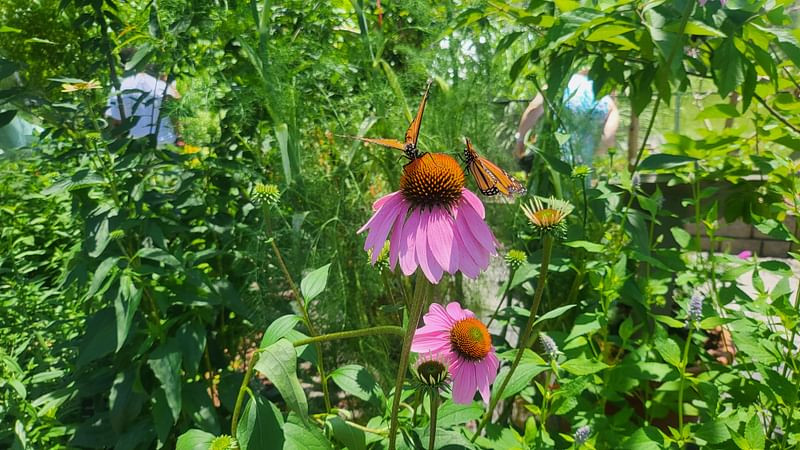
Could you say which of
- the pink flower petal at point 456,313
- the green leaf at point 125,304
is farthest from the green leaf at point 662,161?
the green leaf at point 125,304

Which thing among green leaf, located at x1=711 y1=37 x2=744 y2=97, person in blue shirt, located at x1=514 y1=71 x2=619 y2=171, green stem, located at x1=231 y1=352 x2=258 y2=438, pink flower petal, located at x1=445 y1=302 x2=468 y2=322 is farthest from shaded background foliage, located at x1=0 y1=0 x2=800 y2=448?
green stem, located at x1=231 y1=352 x2=258 y2=438

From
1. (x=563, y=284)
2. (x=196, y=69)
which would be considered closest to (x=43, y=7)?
(x=196, y=69)

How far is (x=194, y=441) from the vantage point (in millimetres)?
694

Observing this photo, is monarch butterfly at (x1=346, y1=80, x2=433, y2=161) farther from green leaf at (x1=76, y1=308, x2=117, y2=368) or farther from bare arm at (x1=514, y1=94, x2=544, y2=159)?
bare arm at (x1=514, y1=94, x2=544, y2=159)

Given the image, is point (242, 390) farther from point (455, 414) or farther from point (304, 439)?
point (455, 414)

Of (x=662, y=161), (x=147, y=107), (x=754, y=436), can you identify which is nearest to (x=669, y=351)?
(x=754, y=436)

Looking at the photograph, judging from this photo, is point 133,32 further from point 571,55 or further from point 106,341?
point 571,55

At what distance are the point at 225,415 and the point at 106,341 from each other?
0.40m

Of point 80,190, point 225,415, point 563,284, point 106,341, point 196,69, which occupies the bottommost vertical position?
point 225,415

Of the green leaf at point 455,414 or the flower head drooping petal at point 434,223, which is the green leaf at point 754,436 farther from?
the flower head drooping petal at point 434,223

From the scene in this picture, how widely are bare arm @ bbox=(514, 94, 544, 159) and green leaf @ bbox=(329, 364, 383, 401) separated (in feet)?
2.99

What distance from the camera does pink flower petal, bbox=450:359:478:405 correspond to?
0.62 m

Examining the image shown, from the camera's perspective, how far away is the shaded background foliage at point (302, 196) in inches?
38.0

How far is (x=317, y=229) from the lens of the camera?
118cm
